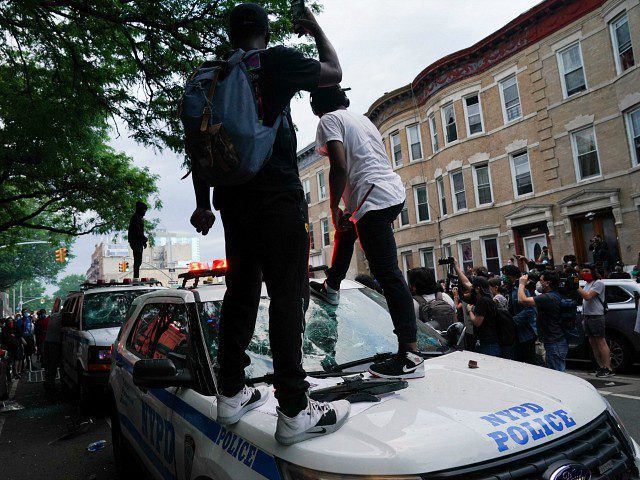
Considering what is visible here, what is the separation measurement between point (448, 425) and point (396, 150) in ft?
83.1

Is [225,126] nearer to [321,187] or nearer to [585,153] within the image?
[585,153]

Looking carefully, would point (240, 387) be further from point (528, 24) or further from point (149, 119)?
point (528, 24)

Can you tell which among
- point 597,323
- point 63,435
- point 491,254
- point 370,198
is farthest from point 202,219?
point 491,254

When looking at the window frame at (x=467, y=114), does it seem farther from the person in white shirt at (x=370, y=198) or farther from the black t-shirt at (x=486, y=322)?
the person in white shirt at (x=370, y=198)

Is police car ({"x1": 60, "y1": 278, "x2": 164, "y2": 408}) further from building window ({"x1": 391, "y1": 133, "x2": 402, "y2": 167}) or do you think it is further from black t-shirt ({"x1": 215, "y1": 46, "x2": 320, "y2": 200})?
building window ({"x1": 391, "y1": 133, "x2": 402, "y2": 167})

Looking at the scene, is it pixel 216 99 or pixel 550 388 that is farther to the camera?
pixel 550 388

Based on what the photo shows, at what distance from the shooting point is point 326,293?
3.42 m

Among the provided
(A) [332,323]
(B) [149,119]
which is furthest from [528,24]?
(A) [332,323]

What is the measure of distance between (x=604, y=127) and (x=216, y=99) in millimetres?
17535

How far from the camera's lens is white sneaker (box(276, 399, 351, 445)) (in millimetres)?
1853

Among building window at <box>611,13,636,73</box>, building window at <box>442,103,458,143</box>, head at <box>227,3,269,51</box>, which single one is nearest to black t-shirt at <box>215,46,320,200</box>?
head at <box>227,3,269,51</box>

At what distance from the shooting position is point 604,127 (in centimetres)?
1603

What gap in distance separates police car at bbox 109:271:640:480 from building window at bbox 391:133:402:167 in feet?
76.6

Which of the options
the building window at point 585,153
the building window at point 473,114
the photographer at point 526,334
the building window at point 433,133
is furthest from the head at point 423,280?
the building window at point 433,133
